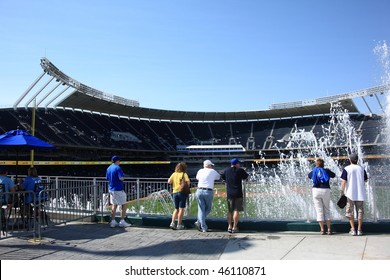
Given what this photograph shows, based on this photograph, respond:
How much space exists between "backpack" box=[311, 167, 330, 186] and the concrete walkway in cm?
114

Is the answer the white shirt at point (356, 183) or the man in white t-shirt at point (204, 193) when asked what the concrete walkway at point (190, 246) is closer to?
the man in white t-shirt at point (204, 193)

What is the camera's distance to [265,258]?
562 centimetres

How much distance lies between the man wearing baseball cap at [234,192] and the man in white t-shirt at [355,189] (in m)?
2.15

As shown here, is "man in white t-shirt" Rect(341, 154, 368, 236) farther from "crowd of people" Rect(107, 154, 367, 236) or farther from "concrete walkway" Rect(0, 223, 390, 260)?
"concrete walkway" Rect(0, 223, 390, 260)

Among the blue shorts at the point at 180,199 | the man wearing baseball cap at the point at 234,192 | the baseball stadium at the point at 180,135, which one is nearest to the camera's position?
the man wearing baseball cap at the point at 234,192

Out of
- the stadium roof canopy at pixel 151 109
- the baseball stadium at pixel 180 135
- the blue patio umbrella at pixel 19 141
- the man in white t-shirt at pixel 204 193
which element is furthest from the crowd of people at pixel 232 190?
the stadium roof canopy at pixel 151 109

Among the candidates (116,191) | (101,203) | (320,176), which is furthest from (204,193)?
(101,203)

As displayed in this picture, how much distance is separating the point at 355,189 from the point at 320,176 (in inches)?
28.6

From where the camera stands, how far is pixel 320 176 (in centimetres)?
732

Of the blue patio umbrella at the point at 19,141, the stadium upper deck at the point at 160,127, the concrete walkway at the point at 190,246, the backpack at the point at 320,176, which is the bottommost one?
the concrete walkway at the point at 190,246

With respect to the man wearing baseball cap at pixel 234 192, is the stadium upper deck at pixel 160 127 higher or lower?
higher

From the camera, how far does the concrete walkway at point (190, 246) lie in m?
5.73

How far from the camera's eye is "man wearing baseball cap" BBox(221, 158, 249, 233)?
7699 millimetres

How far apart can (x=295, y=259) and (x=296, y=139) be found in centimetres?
5333
